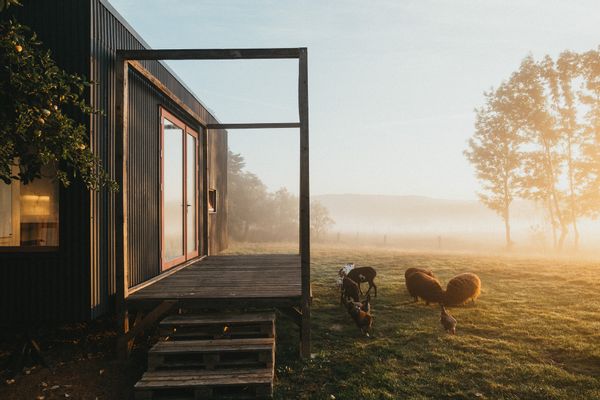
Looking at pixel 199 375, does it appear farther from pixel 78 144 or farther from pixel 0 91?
pixel 0 91

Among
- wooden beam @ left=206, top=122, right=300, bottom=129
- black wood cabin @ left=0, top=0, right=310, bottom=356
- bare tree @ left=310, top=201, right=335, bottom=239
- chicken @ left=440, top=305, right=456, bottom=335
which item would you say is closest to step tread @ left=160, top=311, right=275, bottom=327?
black wood cabin @ left=0, top=0, right=310, bottom=356

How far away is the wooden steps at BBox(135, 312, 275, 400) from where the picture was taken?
3.79m

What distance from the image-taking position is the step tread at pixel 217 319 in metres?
4.73

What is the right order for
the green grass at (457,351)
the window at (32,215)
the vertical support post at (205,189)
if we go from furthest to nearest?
the vertical support post at (205,189)
the window at (32,215)
the green grass at (457,351)

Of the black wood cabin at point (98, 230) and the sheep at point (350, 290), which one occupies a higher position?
the black wood cabin at point (98, 230)

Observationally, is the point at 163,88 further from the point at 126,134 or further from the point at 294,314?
the point at 294,314

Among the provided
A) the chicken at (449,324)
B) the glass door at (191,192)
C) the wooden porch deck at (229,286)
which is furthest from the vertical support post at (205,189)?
the chicken at (449,324)

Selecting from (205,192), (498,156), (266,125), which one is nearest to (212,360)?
(266,125)

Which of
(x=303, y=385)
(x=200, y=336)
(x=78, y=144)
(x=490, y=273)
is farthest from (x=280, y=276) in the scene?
(x=490, y=273)

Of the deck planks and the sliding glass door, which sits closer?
the deck planks

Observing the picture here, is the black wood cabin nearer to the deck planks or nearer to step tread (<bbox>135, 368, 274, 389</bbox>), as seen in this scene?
the deck planks

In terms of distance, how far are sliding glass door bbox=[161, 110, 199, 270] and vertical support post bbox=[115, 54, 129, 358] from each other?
2132 millimetres

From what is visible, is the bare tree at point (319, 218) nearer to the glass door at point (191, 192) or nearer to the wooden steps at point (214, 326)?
the glass door at point (191, 192)

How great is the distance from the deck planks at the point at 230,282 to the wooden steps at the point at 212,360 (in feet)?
0.93
